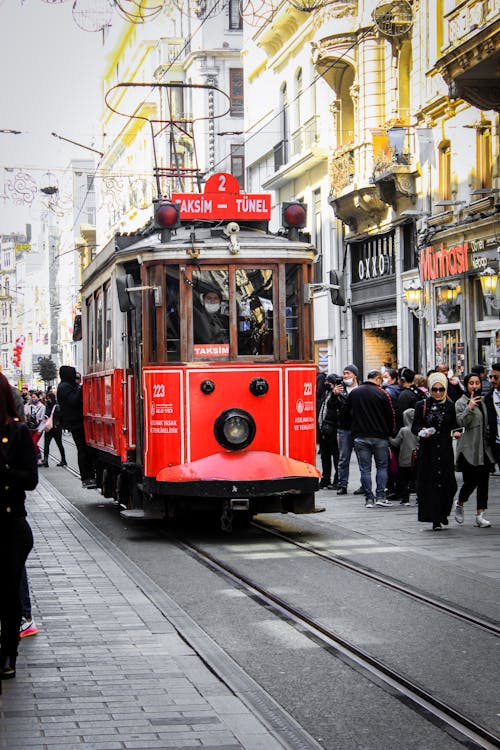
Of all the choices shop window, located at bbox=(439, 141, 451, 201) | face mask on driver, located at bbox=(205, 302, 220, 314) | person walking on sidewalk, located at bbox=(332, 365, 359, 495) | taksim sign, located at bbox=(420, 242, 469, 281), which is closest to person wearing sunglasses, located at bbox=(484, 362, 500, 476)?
face mask on driver, located at bbox=(205, 302, 220, 314)

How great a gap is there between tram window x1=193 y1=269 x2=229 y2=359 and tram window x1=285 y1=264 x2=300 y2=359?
2.26 ft

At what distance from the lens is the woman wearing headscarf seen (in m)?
14.0

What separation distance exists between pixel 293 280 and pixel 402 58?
19259 mm

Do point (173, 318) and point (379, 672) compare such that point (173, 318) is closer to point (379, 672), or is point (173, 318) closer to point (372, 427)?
point (372, 427)

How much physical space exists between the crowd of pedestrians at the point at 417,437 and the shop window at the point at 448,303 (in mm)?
4363

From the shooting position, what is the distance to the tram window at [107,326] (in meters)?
15.7

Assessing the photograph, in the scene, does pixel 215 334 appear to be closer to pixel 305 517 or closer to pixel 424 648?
pixel 305 517

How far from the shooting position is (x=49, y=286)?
124m

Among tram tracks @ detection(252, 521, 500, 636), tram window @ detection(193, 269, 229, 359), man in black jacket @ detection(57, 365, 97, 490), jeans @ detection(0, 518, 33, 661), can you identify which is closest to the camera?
jeans @ detection(0, 518, 33, 661)

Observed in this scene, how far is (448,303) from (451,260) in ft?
3.99

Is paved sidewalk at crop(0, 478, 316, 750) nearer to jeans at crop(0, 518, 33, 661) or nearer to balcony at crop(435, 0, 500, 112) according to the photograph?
jeans at crop(0, 518, 33, 661)

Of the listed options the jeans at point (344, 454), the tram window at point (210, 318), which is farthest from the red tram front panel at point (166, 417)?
the jeans at point (344, 454)

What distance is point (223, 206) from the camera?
14016 millimetres

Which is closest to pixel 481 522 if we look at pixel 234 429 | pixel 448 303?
pixel 234 429
